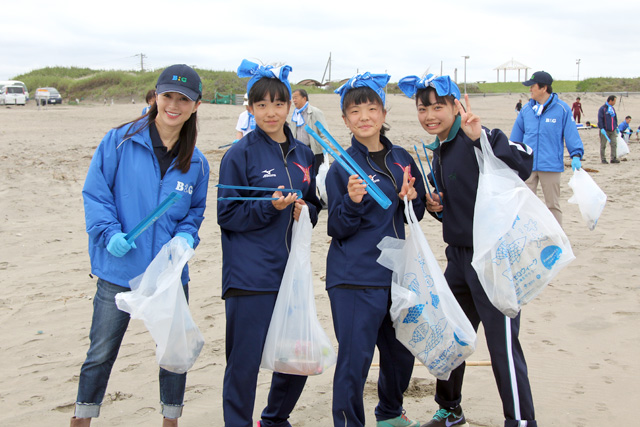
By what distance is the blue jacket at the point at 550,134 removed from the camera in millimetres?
6660

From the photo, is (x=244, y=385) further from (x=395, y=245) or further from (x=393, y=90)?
(x=393, y=90)

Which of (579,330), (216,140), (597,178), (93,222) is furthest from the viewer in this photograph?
(216,140)

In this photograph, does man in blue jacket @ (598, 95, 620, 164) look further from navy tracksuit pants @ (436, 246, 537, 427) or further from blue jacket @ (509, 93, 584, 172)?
navy tracksuit pants @ (436, 246, 537, 427)

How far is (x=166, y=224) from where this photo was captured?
2.72 meters

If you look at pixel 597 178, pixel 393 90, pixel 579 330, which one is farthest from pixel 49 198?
pixel 393 90

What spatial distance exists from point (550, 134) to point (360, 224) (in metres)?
4.70

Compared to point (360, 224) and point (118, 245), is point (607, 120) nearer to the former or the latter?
point (360, 224)

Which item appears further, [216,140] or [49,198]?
[216,140]

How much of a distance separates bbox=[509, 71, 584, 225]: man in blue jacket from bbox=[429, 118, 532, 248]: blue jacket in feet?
13.0

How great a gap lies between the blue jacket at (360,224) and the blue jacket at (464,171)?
0.79ft

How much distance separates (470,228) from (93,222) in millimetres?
1765

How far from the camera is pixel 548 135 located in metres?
6.72

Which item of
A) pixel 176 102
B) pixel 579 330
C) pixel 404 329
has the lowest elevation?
pixel 579 330

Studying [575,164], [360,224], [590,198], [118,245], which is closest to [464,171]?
[360,224]
